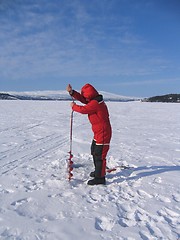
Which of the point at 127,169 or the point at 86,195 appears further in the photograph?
the point at 127,169

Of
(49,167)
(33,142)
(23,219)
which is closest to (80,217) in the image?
(23,219)

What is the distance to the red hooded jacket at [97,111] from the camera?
14.9ft

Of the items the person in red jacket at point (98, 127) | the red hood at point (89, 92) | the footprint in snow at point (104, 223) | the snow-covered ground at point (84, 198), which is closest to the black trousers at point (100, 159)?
the person in red jacket at point (98, 127)

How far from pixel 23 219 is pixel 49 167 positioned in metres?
2.40

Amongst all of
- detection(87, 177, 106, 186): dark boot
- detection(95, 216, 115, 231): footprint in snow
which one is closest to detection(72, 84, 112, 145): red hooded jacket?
detection(87, 177, 106, 186): dark boot

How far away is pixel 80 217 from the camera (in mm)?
3467

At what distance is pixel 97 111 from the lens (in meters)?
4.59

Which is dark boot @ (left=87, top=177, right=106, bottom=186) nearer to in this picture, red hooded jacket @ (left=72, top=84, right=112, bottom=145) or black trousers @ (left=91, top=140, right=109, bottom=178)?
black trousers @ (left=91, top=140, right=109, bottom=178)

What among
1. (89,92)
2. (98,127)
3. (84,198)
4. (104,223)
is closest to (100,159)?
(98,127)

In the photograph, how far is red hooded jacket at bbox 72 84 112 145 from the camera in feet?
14.9

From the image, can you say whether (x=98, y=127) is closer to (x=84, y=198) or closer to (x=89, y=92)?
(x=89, y=92)

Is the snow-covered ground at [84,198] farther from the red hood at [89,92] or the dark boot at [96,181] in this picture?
the red hood at [89,92]

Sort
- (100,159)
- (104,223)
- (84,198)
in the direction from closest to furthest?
(104,223), (84,198), (100,159)

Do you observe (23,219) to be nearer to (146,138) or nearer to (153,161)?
(153,161)
